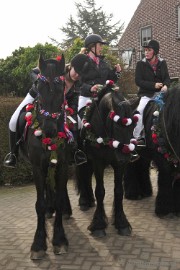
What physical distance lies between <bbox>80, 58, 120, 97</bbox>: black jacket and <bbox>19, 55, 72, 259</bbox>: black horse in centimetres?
100

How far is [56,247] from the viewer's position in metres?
4.62

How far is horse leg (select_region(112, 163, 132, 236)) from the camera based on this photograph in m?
5.16

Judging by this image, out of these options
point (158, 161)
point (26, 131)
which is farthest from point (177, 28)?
point (26, 131)

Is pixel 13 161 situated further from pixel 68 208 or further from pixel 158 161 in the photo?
pixel 158 161

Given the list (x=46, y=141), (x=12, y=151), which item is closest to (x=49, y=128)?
(x=46, y=141)

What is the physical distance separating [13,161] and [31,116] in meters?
1.52

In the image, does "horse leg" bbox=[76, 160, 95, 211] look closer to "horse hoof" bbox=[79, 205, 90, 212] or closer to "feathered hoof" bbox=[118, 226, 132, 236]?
"horse hoof" bbox=[79, 205, 90, 212]

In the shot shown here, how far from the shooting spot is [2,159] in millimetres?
9023

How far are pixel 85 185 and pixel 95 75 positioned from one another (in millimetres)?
2227

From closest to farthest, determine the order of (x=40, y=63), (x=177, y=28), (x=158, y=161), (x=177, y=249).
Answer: (x=40, y=63), (x=177, y=249), (x=158, y=161), (x=177, y=28)

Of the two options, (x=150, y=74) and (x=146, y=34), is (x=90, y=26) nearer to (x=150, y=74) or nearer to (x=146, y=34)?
(x=146, y=34)

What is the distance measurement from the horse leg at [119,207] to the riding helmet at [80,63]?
1.62 metres

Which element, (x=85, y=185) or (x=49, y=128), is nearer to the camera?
(x=49, y=128)

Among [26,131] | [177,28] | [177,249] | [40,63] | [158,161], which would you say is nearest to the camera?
[40,63]
